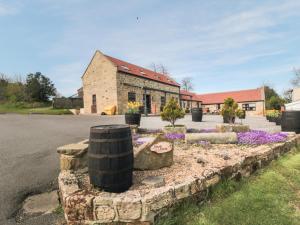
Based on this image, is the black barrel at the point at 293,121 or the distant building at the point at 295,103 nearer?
the black barrel at the point at 293,121

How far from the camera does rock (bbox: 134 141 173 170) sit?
437cm

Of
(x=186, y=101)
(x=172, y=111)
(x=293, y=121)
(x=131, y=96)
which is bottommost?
(x=293, y=121)

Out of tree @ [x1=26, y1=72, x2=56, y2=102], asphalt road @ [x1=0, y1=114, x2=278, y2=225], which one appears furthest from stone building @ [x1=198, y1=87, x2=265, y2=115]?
asphalt road @ [x1=0, y1=114, x2=278, y2=225]

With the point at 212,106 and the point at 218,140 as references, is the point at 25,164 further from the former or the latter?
the point at 212,106

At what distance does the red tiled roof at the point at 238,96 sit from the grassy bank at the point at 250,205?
4159 cm

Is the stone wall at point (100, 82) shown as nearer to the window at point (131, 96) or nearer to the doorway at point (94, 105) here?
the doorway at point (94, 105)

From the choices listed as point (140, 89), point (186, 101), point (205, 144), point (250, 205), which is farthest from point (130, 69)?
point (250, 205)

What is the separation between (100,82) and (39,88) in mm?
14710

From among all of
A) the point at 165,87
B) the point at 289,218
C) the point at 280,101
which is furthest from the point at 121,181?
the point at 280,101

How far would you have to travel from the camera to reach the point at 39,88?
36781 millimetres

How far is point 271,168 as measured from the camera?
5633 millimetres

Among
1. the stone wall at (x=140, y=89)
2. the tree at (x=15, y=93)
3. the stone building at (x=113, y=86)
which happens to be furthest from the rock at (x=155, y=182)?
the tree at (x=15, y=93)

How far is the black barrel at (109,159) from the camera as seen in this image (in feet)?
10.8

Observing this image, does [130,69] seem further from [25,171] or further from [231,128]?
[25,171]
